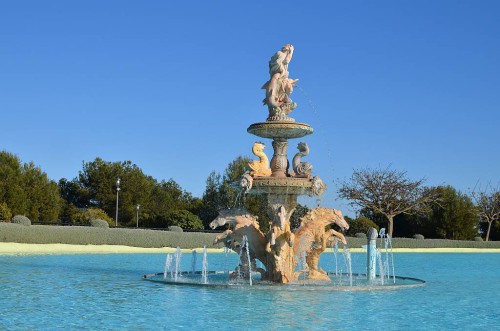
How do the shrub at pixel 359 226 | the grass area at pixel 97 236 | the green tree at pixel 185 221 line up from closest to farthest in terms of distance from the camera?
the grass area at pixel 97 236 < the green tree at pixel 185 221 < the shrub at pixel 359 226

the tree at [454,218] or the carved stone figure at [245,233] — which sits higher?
the tree at [454,218]

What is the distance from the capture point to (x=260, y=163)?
17.0 meters

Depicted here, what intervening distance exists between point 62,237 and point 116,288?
66.5ft

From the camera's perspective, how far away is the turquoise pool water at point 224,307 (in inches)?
382

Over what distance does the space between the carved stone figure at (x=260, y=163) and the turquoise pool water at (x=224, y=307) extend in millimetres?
3803

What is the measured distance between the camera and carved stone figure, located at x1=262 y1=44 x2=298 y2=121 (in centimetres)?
1769

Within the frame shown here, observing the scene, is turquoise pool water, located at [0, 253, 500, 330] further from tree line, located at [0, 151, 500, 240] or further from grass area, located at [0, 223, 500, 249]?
tree line, located at [0, 151, 500, 240]

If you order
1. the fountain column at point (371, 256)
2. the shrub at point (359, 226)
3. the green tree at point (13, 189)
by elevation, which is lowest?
the fountain column at point (371, 256)

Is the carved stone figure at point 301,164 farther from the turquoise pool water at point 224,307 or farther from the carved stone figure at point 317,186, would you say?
the turquoise pool water at point 224,307

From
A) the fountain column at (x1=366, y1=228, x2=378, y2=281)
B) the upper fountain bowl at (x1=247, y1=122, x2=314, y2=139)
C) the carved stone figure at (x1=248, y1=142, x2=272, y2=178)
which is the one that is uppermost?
the upper fountain bowl at (x1=247, y1=122, x2=314, y2=139)

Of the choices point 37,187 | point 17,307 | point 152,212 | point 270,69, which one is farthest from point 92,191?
point 17,307

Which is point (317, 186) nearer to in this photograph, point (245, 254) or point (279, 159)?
point (279, 159)

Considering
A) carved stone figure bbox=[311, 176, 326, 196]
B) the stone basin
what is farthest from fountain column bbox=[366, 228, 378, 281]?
the stone basin

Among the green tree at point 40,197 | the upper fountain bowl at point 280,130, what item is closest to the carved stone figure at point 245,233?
the upper fountain bowl at point 280,130
